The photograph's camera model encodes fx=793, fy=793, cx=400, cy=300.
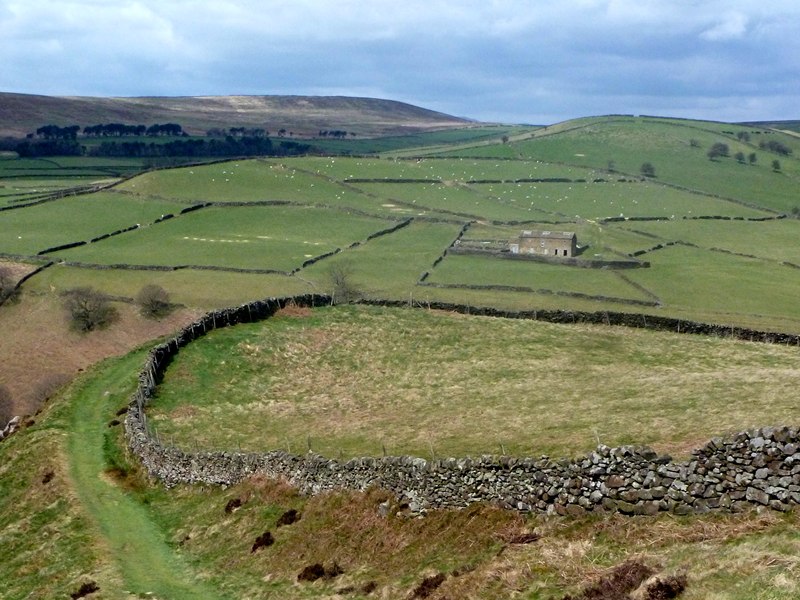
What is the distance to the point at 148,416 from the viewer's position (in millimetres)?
41531

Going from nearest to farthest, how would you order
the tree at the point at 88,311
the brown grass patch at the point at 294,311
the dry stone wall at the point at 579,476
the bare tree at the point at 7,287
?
the dry stone wall at the point at 579,476, the brown grass patch at the point at 294,311, the tree at the point at 88,311, the bare tree at the point at 7,287

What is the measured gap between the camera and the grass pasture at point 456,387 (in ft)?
96.3

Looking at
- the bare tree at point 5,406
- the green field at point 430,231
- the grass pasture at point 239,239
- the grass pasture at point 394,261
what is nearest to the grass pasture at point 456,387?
the bare tree at point 5,406

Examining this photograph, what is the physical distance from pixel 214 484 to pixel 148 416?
31.1 feet

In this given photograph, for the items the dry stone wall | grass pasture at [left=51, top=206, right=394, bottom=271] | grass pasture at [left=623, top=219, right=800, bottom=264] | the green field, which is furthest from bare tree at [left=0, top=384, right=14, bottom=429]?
grass pasture at [left=623, top=219, right=800, bottom=264]

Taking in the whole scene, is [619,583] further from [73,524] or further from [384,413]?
[73,524]

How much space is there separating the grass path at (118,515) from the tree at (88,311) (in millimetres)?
38695

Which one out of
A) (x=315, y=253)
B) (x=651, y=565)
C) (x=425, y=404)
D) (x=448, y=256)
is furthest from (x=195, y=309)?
(x=651, y=565)

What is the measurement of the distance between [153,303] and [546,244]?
61.6 m

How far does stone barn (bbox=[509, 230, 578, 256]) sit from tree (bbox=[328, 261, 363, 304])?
95.0 ft

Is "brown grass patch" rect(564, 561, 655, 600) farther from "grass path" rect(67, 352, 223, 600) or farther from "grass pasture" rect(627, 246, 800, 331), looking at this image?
"grass pasture" rect(627, 246, 800, 331)

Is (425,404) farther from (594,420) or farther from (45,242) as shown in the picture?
(45,242)

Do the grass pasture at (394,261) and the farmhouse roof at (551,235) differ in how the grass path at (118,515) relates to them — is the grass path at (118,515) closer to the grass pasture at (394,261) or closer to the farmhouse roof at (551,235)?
the grass pasture at (394,261)

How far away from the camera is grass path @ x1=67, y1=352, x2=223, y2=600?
26.6 m
